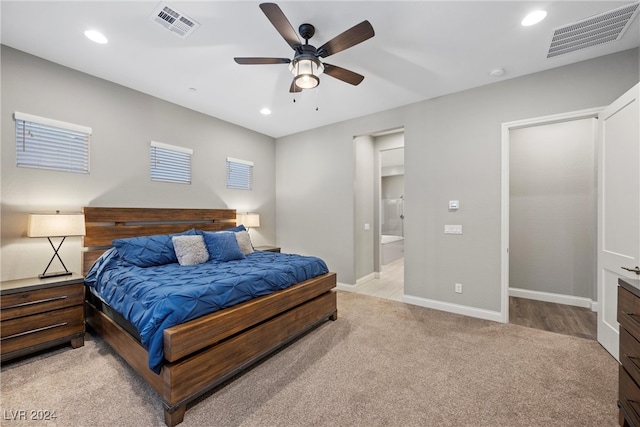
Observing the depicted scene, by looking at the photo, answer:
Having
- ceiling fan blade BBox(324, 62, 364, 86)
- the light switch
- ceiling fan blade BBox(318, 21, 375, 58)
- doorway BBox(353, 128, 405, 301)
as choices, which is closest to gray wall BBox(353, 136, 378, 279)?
doorway BBox(353, 128, 405, 301)

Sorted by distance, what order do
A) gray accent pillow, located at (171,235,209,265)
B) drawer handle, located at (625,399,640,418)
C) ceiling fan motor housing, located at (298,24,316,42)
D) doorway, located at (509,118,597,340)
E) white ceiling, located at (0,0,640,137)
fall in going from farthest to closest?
doorway, located at (509,118,597,340)
gray accent pillow, located at (171,235,209,265)
ceiling fan motor housing, located at (298,24,316,42)
white ceiling, located at (0,0,640,137)
drawer handle, located at (625,399,640,418)

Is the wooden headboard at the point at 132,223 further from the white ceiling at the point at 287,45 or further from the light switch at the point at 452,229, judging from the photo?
the light switch at the point at 452,229

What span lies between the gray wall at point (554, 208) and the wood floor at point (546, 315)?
330 millimetres

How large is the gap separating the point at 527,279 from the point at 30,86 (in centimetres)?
673

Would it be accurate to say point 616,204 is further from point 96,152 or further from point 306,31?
point 96,152

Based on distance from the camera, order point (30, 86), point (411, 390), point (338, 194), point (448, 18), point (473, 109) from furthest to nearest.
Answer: point (338, 194) → point (473, 109) → point (30, 86) → point (448, 18) → point (411, 390)

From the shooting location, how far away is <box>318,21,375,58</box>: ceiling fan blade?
179 centimetres

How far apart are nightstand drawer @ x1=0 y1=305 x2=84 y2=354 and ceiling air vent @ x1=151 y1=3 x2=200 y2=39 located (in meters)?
2.70

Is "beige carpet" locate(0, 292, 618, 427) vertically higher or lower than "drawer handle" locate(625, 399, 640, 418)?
lower

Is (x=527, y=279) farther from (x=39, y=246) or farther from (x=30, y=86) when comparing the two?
(x=30, y=86)

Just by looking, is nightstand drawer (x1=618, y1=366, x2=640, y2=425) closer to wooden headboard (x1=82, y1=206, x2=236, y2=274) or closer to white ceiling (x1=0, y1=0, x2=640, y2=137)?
white ceiling (x1=0, y1=0, x2=640, y2=137)

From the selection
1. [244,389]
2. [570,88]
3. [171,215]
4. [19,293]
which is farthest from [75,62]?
[570,88]

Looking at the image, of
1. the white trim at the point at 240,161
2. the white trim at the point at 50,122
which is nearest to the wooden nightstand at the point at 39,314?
the white trim at the point at 50,122

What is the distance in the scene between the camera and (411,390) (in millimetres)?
1961
